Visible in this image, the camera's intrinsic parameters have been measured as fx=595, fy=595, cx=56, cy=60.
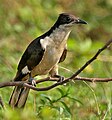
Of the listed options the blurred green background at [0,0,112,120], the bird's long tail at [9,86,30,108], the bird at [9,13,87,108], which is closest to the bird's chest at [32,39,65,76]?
the bird at [9,13,87,108]

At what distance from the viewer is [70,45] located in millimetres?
7316

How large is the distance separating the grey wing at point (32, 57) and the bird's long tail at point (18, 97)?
198 mm

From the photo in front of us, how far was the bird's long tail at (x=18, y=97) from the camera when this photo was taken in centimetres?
532

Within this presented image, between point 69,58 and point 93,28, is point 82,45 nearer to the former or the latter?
point 69,58

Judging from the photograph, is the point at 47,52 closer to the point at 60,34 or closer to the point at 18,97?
the point at 60,34

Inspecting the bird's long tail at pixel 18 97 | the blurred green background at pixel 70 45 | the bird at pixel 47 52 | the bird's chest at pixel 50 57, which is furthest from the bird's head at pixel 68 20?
the bird's long tail at pixel 18 97

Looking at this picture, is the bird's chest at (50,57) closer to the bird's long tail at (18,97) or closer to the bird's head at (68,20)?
the bird's head at (68,20)

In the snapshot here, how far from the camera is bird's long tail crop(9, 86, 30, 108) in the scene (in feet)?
17.4

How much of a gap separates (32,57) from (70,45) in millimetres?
2161

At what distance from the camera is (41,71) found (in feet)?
17.1

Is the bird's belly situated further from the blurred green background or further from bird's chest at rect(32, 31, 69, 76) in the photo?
the blurred green background

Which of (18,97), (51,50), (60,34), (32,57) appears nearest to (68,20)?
(60,34)

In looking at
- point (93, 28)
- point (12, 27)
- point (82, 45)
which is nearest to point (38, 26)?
point (12, 27)

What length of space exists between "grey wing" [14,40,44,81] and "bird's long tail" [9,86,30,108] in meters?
0.20
